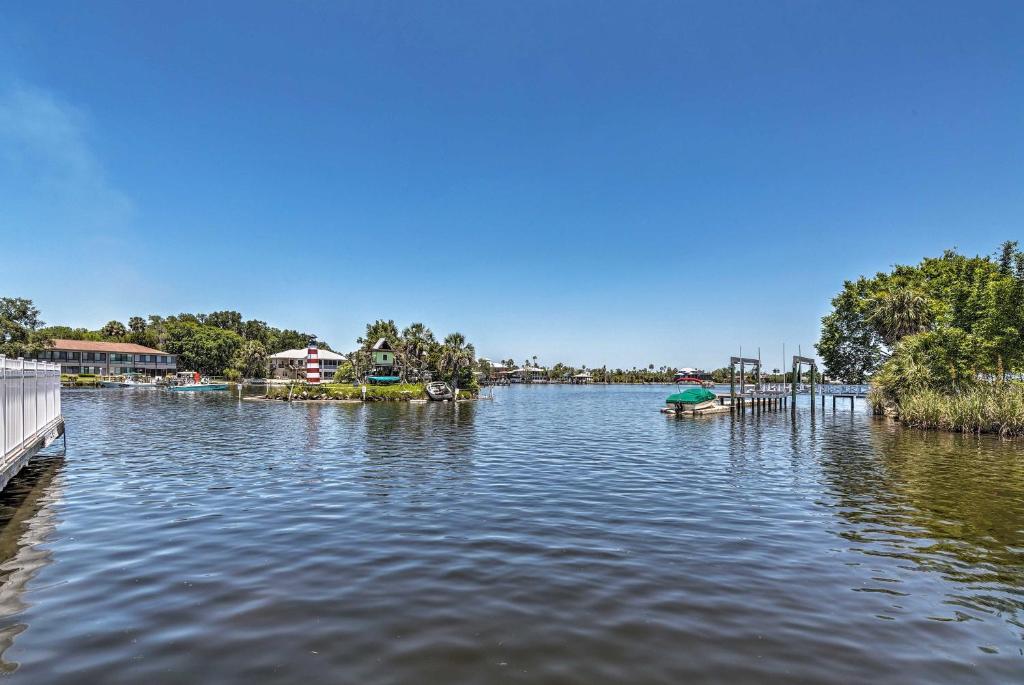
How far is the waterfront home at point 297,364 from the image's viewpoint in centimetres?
12019

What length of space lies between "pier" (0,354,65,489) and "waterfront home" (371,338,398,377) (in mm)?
76676

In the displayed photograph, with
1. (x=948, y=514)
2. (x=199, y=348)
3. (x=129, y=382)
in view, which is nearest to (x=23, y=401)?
(x=948, y=514)

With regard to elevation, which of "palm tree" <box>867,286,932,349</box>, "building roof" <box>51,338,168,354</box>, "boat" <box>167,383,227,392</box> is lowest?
"boat" <box>167,383,227,392</box>

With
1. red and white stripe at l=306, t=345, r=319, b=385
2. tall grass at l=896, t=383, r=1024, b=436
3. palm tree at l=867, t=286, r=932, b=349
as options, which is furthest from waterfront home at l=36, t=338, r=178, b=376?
palm tree at l=867, t=286, r=932, b=349

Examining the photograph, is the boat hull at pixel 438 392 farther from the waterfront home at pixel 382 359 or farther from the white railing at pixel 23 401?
the white railing at pixel 23 401

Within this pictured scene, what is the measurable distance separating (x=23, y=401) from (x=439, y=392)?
2526 inches

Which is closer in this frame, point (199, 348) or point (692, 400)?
point (692, 400)

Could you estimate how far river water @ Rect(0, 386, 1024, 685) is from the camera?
7043 millimetres

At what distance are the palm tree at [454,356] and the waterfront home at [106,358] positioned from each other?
258 feet

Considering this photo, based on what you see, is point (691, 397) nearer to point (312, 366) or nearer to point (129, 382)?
point (312, 366)

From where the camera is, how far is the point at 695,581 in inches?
396

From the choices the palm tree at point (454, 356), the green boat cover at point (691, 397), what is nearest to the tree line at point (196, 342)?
the palm tree at point (454, 356)

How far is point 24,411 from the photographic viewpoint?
17297mm

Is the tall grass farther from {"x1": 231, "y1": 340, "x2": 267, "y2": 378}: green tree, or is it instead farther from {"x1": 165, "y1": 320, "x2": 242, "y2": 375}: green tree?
{"x1": 165, "y1": 320, "x2": 242, "y2": 375}: green tree
